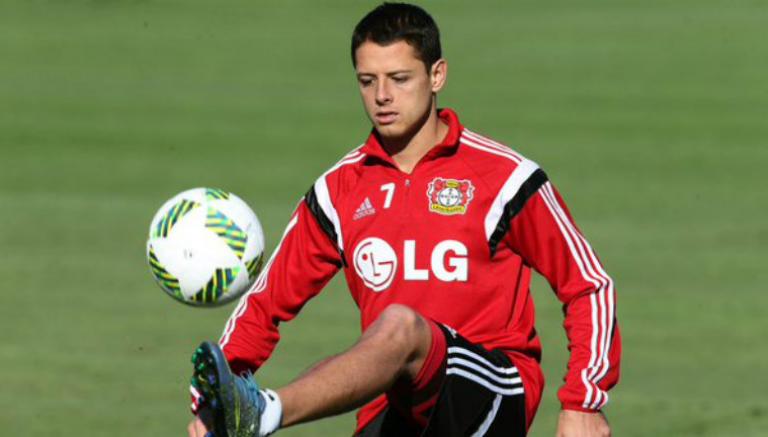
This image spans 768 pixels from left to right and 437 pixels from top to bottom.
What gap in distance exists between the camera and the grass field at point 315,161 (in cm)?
1003

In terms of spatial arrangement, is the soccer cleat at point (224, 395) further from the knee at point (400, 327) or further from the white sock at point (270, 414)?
the knee at point (400, 327)

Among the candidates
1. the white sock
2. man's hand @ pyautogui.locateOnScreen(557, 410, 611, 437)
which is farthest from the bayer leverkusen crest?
the white sock

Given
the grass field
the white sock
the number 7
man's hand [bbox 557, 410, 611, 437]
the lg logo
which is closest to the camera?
the white sock

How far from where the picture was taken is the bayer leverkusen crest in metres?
6.75

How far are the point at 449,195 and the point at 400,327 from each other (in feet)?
2.87

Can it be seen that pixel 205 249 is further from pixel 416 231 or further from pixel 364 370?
pixel 364 370

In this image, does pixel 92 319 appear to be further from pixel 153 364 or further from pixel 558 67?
pixel 558 67

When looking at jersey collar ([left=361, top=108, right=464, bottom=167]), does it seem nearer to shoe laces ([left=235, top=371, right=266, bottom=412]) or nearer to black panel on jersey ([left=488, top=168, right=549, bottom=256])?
black panel on jersey ([left=488, top=168, right=549, bottom=256])

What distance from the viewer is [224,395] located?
5.50 meters

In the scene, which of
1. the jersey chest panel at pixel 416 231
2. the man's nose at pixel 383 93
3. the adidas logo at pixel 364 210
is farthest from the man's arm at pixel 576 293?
the man's nose at pixel 383 93

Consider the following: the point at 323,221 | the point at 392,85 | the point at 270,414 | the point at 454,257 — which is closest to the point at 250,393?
the point at 270,414

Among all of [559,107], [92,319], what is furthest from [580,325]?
[559,107]

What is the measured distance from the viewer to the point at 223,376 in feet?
18.0

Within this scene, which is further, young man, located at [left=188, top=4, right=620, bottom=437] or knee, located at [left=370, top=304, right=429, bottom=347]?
young man, located at [left=188, top=4, right=620, bottom=437]
